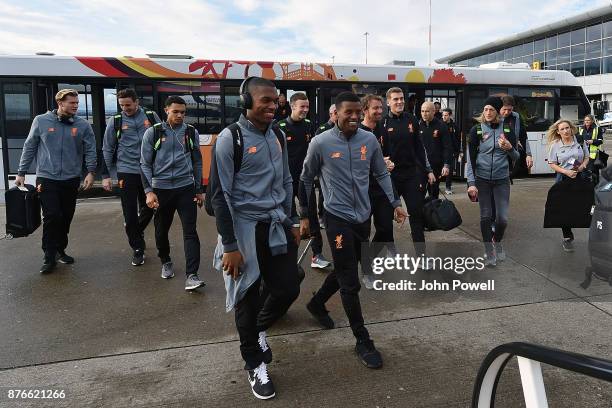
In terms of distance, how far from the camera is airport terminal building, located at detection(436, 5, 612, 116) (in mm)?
38625

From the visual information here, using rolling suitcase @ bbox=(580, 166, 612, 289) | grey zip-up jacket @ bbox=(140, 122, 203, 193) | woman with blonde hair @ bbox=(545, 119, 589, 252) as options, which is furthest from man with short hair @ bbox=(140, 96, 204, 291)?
woman with blonde hair @ bbox=(545, 119, 589, 252)

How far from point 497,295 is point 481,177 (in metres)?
1.43

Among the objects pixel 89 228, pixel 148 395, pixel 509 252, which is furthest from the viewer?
pixel 89 228

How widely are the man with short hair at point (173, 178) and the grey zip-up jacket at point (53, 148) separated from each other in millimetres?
1079

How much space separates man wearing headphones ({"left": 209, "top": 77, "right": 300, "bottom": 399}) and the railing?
1.31 metres

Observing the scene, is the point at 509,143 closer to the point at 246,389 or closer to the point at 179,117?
the point at 179,117

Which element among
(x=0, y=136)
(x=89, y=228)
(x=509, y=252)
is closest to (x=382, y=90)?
(x=509, y=252)

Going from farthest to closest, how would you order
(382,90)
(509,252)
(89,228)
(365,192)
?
1. (382,90)
2. (89,228)
3. (509,252)
4. (365,192)

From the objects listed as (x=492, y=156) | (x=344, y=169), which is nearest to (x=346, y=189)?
(x=344, y=169)

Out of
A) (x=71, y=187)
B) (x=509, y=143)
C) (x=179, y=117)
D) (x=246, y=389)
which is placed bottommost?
(x=246, y=389)

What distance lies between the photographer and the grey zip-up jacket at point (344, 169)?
3.42 m

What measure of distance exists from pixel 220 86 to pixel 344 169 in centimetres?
726

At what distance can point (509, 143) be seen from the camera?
16.9 ft

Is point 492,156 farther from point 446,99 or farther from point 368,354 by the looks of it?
point 446,99
